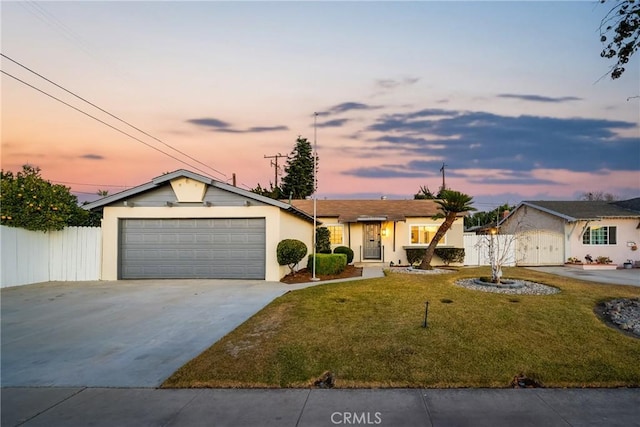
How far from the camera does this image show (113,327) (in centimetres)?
758

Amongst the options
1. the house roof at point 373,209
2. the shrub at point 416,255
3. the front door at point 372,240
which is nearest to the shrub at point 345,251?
the front door at point 372,240

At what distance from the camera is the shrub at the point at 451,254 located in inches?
811

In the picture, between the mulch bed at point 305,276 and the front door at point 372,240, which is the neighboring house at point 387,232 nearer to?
the front door at point 372,240

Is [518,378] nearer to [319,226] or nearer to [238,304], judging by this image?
[238,304]

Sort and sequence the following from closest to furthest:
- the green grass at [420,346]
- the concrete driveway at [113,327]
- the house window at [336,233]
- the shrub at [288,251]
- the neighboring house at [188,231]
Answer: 1. the green grass at [420,346]
2. the concrete driveway at [113,327]
3. the shrub at [288,251]
4. the neighboring house at [188,231]
5. the house window at [336,233]

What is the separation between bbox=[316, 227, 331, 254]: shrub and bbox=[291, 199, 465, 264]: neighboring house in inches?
38.1

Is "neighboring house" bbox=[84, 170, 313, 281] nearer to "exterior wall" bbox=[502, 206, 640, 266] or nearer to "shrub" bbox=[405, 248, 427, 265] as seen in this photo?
"shrub" bbox=[405, 248, 427, 265]

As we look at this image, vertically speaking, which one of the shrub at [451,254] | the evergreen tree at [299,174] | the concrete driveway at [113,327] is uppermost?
the evergreen tree at [299,174]

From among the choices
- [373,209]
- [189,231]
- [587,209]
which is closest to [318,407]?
[189,231]

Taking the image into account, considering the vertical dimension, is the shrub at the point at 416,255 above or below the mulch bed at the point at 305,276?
above

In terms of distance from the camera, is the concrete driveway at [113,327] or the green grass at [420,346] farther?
the concrete driveway at [113,327]

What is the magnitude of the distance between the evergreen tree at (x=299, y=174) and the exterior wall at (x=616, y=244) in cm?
3260

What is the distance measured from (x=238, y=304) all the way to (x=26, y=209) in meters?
9.86

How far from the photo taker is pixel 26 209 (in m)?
13.4
